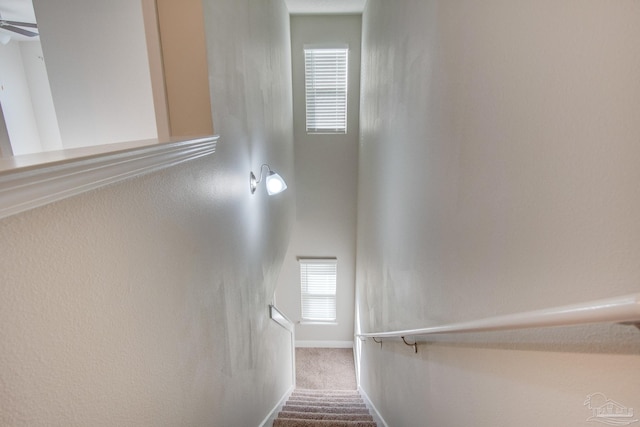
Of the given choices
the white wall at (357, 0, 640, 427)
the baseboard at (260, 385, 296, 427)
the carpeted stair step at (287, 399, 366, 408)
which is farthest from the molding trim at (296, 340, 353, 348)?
the white wall at (357, 0, 640, 427)

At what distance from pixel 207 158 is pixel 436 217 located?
1.05m

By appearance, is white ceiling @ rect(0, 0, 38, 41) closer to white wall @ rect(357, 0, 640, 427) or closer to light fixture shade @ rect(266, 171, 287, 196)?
light fixture shade @ rect(266, 171, 287, 196)

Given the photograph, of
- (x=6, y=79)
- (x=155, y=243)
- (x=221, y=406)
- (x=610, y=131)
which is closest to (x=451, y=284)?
(x=610, y=131)

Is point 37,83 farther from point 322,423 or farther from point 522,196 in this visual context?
point 522,196

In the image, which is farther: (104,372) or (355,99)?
(355,99)

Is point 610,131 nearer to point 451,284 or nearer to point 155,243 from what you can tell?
point 451,284

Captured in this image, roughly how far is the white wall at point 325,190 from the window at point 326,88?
9 centimetres

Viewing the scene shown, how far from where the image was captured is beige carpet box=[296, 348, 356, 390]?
16.1 ft

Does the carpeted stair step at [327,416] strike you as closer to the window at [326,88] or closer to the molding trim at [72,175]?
the molding trim at [72,175]

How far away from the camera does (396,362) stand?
2088 mm

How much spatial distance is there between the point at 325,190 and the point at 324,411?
3.02 metres

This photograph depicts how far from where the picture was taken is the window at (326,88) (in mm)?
4391

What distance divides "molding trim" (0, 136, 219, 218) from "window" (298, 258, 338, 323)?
4.57 meters

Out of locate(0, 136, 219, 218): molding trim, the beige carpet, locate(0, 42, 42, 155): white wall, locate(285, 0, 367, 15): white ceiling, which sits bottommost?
the beige carpet
